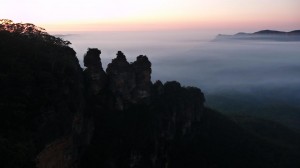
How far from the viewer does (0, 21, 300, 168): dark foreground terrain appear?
44656mm

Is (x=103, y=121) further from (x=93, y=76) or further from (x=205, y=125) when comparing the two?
(x=205, y=125)

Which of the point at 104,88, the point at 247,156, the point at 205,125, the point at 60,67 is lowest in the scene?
the point at 247,156

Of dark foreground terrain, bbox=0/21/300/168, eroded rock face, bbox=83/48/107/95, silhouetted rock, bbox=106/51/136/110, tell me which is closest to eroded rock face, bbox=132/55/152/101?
dark foreground terrain, bbox=0/21/300/168

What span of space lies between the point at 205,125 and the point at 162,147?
18.9 m

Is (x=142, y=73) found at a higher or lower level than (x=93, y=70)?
lower

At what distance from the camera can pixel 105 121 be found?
71.2 meters

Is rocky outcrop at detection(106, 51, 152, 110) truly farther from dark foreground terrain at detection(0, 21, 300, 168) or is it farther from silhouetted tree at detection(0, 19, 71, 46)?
silhouetted tree at detection(0, 19, 71, 46)

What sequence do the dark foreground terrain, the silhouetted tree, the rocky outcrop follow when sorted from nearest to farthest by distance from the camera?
1. the dark foreground terrain
2. the silhouetted tree
3. the rocky outcrop

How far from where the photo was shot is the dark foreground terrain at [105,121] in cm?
4466

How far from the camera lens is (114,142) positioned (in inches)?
2815

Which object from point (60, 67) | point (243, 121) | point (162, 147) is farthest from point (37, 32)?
point (243, 121)

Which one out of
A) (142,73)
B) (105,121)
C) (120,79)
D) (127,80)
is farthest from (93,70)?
(142,73)

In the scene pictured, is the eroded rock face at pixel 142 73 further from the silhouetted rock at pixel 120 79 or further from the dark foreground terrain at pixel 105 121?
the silhouetted rock at pixel 120 79

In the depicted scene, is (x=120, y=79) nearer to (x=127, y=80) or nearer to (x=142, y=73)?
(x=127, y=80)
